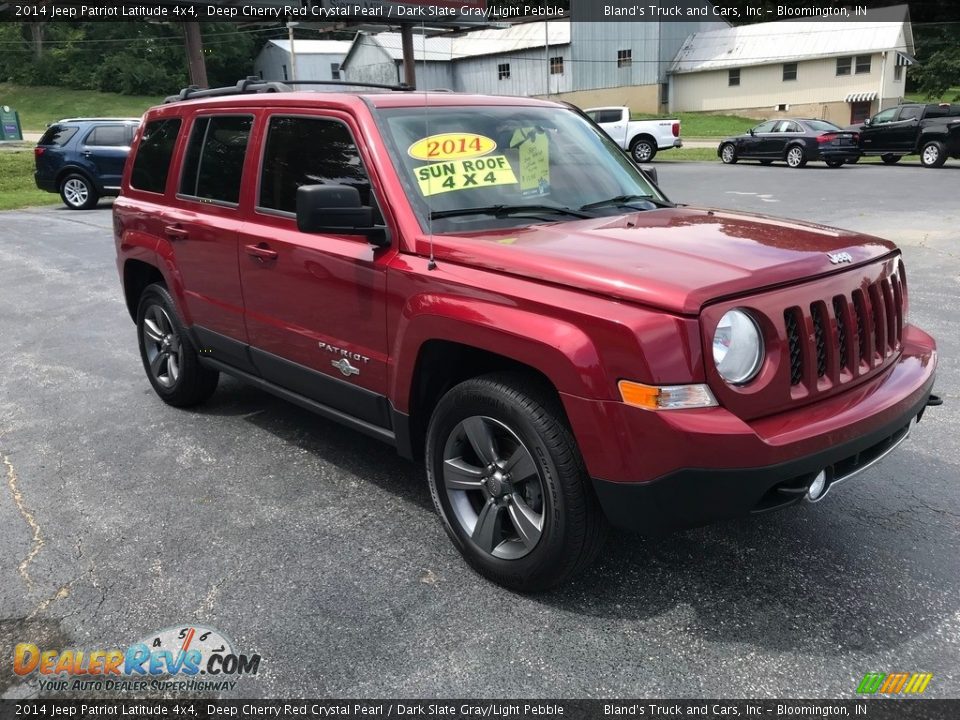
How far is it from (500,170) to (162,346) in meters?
2.84

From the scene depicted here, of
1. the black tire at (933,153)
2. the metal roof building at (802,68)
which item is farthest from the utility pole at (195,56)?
the metal roof building at (802,68)

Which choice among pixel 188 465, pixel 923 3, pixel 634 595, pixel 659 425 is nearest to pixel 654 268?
pixel 659 425

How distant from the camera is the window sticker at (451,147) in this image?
3.54 metres

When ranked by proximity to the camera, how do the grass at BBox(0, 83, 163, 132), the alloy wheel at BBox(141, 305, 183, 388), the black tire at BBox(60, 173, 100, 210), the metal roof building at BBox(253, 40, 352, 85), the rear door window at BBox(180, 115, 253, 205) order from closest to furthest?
the rear door window at BBox(180, 115, 253, 205), the alloy wheel at BBox(141, 305, 183, 388), the black tire at BBox(60, 173, 100, 210), the grass at BBox(0, 83, 163, 132), the metal roof building at BBox(253, 40, 352, 85)

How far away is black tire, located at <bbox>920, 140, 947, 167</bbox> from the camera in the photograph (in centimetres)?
2216

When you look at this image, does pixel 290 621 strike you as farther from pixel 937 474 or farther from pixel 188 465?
pixel 937 474

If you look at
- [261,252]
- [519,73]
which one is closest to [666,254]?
[261,252]

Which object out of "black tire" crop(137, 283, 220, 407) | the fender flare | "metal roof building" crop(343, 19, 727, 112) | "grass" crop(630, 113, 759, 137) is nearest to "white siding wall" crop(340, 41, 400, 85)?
"metal roof building" crop(343, 19, 727, 112)

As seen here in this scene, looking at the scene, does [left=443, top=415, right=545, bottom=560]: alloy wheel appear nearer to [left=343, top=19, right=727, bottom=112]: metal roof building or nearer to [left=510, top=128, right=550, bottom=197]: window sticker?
[left=510, top=128, right=550, bottom=197]: window sticker

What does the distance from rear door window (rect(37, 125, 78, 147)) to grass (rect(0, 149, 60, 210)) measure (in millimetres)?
2025

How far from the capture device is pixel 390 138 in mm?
3539

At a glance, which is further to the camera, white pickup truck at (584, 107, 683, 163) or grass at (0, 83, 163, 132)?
grass at (0, 83, 163, 132)

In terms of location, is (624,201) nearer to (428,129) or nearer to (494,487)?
(428,129)

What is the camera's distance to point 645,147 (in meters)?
27.7
